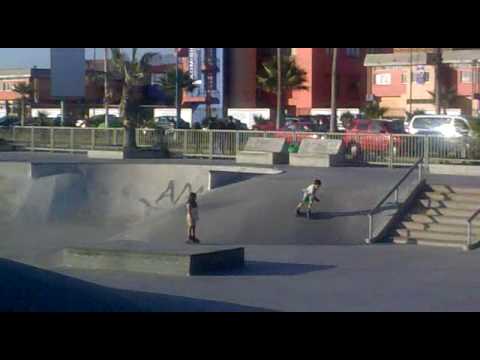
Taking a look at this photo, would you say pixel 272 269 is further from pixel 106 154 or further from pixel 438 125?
pixel 438 125

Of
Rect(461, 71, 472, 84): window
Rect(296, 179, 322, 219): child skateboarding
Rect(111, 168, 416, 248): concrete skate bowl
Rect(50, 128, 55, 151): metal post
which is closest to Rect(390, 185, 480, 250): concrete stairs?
Rect(111, 168, 416, 248): concrete skate bowl

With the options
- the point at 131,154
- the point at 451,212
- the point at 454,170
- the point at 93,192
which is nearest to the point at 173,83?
the point at 131,154

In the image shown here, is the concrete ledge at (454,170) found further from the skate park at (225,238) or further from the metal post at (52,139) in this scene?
the metal post at (52,139)

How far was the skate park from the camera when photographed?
46.6 feet

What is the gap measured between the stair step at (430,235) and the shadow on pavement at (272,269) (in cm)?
382

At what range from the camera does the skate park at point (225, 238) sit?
1420 cm

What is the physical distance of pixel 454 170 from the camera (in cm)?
2755

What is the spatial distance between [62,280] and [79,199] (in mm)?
18235

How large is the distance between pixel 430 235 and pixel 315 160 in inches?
400

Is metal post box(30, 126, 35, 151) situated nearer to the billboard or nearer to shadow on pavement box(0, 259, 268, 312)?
the billboard
